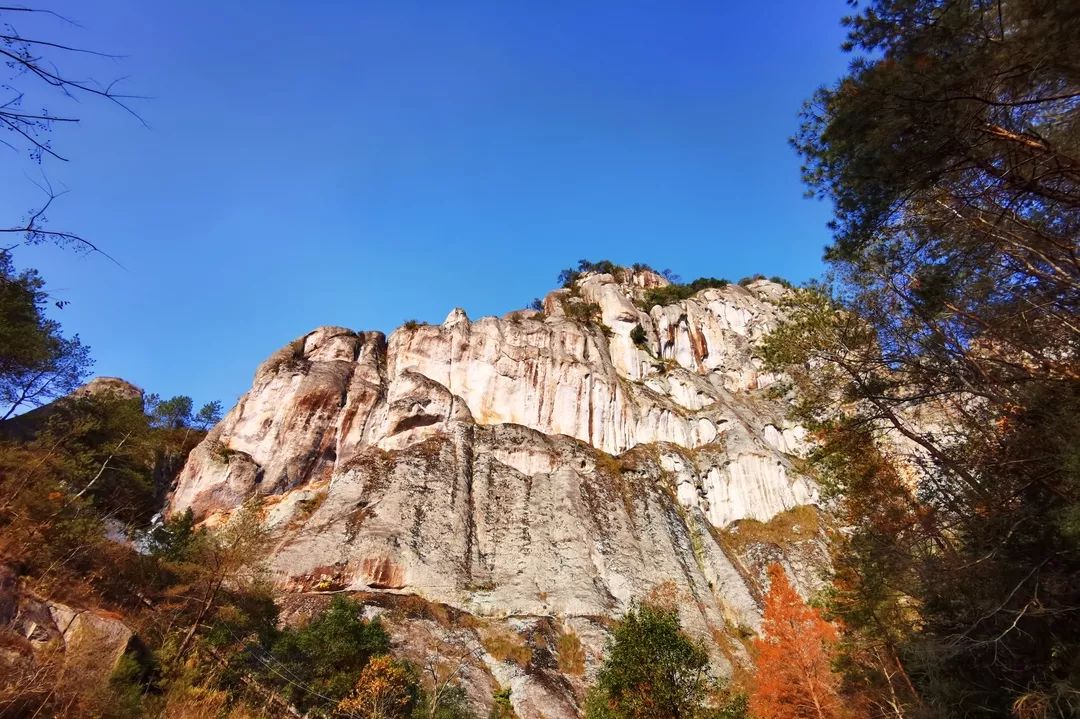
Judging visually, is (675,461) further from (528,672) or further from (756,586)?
(528,672)

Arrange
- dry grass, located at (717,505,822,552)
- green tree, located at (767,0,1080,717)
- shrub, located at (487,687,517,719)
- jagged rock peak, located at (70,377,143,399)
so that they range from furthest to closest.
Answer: jagged rock peak, located at (70,377,143,399) < dry grass, located at (717,505,822,552) < shrub, located at (487,687,517,719) < green tree, located at (767,0,1080,717)

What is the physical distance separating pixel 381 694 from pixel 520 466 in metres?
22.0

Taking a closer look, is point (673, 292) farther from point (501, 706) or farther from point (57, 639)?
point (57, 639)

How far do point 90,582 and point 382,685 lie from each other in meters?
9.26

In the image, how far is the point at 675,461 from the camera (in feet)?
142

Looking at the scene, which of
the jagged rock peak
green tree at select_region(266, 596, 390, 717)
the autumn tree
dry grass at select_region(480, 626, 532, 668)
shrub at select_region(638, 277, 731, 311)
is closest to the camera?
the autumn tree

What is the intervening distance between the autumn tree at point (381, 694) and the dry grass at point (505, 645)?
5.94 meters

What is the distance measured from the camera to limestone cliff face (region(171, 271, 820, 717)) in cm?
3042

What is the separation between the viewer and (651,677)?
1631 centimetres

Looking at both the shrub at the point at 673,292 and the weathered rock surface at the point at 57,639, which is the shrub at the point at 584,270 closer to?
the shrub at the point at 673,292

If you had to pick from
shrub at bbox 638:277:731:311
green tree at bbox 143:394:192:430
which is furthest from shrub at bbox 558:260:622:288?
green tree at bbox 143:394:192:430

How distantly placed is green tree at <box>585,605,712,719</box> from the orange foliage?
29.5 feet

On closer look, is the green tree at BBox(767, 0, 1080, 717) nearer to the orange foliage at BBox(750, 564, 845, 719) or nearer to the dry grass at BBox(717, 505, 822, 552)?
the orange foliage at BBox(750, 564, 845, 719)

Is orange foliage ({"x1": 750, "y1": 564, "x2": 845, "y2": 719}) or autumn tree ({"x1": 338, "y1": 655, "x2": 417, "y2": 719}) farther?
orange foliage ({"x1": 750, "y1": 564, "x2": 845, "y2": 719})
